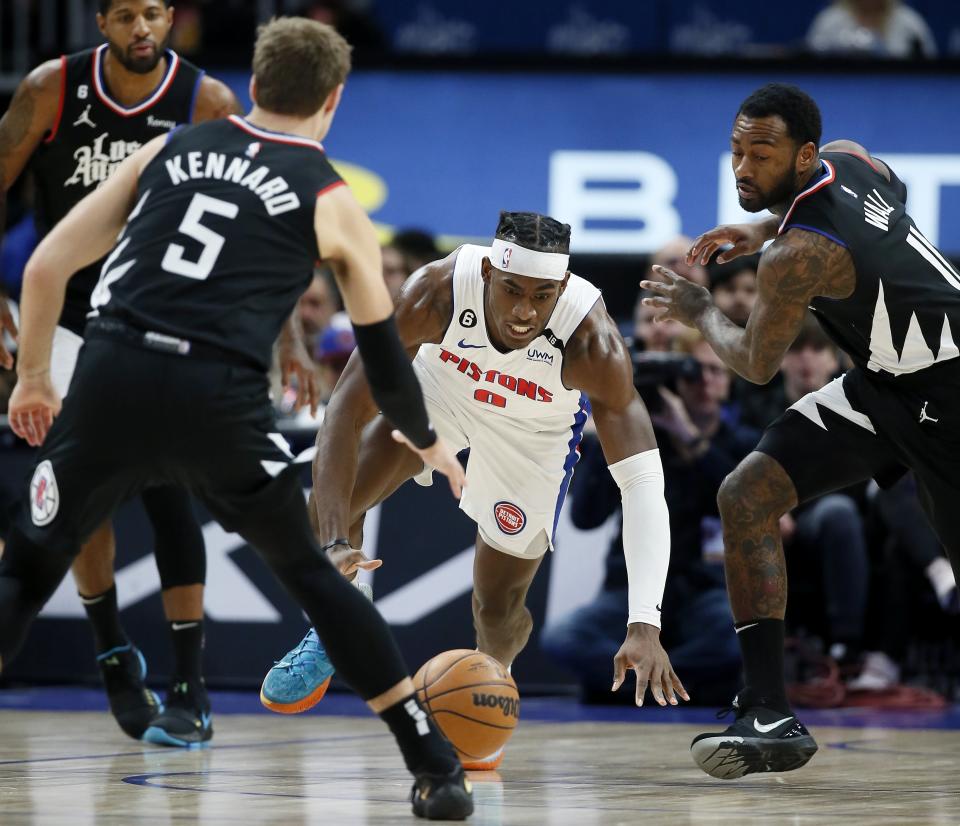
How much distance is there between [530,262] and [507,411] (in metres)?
0.78

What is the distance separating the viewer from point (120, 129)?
703cm

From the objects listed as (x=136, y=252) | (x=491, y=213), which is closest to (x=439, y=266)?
(x=136, y=252)

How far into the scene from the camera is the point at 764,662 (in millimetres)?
5930

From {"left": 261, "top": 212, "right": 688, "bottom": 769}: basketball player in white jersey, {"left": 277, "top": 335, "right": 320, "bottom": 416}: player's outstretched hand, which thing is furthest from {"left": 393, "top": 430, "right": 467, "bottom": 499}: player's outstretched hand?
{"left": 277, "top": 335, "right": 320, "bottom": 416}: player's outstretched hand

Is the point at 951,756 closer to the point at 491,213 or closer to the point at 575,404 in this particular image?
the point at 575,404

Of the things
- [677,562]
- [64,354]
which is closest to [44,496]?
[64,354]

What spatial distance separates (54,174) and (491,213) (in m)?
5.63

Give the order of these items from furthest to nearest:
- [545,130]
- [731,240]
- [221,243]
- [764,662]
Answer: [545,130] → [731,240] → [764,662] → [221,243]

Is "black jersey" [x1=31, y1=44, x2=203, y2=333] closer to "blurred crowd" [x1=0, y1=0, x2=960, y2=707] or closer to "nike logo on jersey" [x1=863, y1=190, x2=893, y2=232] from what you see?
"blurred crowd" [x1=0, y1=0, x2=960, y2=707]

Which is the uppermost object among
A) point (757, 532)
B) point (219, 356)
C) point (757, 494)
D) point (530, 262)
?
point (219, 356)

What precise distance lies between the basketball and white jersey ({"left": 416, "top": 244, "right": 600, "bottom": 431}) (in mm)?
1120

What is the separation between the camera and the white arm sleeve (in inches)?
228

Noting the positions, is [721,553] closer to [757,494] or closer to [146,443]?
[757,494]

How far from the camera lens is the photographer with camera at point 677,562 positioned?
8.83 m
